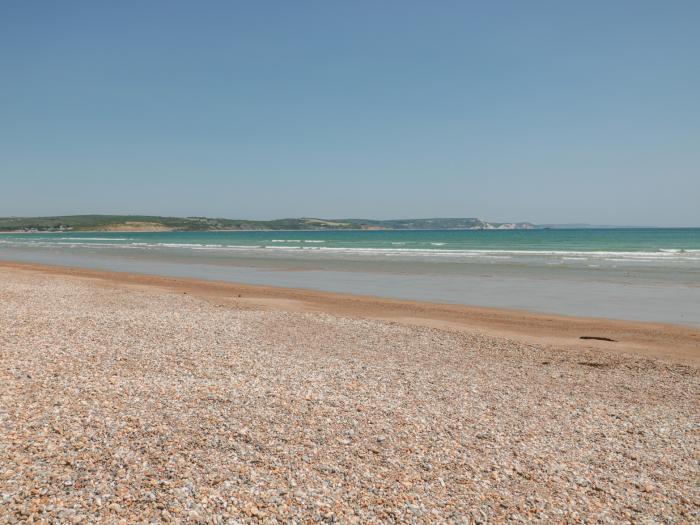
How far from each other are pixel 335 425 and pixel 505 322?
1001 centimetres

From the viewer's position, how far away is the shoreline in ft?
40.7

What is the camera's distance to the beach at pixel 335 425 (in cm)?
475

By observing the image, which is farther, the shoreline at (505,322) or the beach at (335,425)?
the shoreline at (505,322)

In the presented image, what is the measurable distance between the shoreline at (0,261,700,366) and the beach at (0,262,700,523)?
0.19m

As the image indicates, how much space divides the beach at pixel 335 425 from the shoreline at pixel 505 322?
0.19 metres

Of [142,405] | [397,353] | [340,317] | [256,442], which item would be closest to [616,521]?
[256,442]

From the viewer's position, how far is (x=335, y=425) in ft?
21.5

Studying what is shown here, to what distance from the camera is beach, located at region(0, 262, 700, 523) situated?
475cm

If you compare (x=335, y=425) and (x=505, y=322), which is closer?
(x=335, y=425)

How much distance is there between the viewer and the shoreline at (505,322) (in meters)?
12.4

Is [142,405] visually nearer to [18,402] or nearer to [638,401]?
[18,402]

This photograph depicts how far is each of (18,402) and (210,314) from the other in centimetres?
833

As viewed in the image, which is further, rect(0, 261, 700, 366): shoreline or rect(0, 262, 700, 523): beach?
rect(0, 261, 700, 366): shoreline

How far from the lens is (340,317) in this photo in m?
15.4
